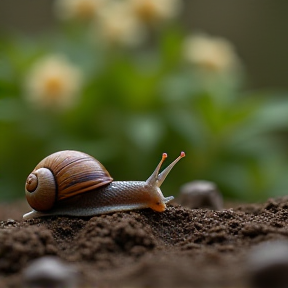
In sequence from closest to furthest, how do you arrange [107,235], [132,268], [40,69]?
[132,268] < [107,235] < [40,69]

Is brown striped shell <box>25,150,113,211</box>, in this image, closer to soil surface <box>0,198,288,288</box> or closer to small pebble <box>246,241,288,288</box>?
soil surface <box>0,198,288,288</box>

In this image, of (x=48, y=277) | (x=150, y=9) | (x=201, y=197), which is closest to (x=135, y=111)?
(x=150, y=9)

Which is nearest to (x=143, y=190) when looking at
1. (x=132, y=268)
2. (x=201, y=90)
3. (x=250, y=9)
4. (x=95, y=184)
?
(x=95, y=184)

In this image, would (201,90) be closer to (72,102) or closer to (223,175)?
(223,175)

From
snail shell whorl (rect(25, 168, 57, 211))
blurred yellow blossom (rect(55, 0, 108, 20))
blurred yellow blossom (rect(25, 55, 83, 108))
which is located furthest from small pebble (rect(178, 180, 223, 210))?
blurred yellow blossom (rect(55, 0, 108, 20))

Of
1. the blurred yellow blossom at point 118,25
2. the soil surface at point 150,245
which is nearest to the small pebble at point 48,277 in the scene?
the soil surface at point 150,245

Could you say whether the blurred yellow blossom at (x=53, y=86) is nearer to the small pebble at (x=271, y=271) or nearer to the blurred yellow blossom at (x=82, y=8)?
the blurred yellow blossom at (x=82, y=8)

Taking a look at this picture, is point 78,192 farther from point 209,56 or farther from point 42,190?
point 209,56

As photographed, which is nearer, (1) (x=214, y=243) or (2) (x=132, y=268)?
(2) (x=132, y=268)
